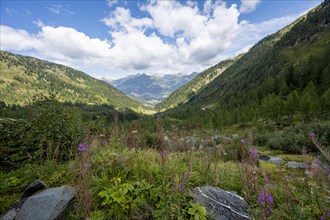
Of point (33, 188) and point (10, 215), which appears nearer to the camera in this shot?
point (10, 215)

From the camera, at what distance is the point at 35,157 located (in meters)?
5.79

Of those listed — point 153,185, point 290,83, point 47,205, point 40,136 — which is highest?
point 290,83

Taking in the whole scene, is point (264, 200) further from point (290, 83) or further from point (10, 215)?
point (290, 83)

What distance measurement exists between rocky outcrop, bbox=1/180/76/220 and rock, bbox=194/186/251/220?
2574mm

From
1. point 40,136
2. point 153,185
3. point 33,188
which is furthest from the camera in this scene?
point 40,136

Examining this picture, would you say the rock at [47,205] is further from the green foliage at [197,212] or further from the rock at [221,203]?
the rock at [221,203]

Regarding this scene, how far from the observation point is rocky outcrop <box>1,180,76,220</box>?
3443 millimetres

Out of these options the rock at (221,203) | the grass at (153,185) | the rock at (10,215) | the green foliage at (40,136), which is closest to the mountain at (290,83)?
the grass at (153,185)

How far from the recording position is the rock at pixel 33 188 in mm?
4133

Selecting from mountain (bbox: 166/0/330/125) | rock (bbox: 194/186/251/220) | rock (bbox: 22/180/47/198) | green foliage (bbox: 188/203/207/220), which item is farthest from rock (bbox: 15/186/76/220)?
mountain (bbox: 166/0/330/125)

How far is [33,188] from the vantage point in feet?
13.7

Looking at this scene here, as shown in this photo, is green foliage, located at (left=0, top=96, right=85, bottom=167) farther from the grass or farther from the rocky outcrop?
the rocky outcrop

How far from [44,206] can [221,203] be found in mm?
3434

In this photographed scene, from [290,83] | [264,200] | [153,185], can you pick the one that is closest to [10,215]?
[153,185]
